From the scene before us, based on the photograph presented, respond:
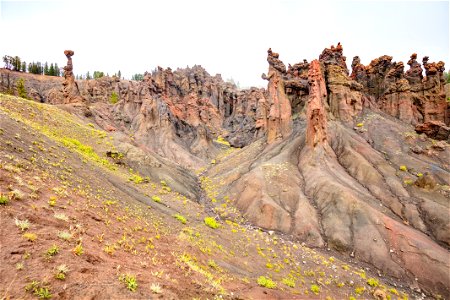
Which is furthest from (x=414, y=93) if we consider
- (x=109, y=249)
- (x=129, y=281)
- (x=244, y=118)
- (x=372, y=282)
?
(x=129, y=281)

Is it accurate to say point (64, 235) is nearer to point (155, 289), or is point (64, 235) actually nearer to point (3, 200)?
point (3, 200)

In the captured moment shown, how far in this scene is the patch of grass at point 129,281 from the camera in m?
9.50

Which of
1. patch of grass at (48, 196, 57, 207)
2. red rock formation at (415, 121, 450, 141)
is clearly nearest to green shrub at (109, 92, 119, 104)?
patch of grass at (48, 196, 57, 207)

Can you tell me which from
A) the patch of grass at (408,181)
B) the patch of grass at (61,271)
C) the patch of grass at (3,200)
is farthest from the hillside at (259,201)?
the patch of grass at (3,200)

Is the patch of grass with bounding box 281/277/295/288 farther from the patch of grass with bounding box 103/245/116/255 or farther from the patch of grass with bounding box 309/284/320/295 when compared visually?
the patch of grass with bounding box 103/245/116/255

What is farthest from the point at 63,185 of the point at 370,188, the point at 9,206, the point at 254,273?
the point at 370,188

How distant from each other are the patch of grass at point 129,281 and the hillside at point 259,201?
4.0 inches

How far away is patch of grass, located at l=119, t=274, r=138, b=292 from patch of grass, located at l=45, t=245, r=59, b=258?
2.64m

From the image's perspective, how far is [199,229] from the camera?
1112 inches

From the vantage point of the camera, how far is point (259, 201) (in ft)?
139

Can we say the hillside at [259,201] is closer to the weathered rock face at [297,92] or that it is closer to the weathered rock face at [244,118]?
the weathered rock face at [297,92]

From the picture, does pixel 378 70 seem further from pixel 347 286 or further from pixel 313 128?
pixel 347 286

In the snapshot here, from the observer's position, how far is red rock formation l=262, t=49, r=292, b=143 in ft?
217

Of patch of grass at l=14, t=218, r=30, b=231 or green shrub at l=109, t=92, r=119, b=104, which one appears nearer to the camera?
patch of grass at l=14, t=218, r=30, b=231
